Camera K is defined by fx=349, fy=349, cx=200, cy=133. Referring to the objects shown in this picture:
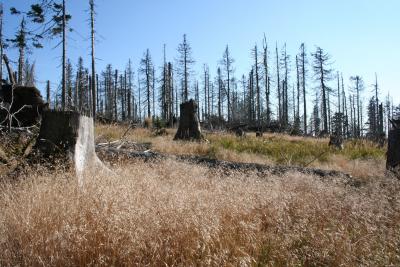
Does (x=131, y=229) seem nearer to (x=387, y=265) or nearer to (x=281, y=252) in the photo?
(x=281, y=252)

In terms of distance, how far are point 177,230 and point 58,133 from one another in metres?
3.37

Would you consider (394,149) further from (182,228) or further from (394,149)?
(182,228)

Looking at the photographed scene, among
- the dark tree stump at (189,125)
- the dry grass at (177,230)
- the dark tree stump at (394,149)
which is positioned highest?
the dark tree stump at (189,125)

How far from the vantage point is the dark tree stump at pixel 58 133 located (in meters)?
5.57

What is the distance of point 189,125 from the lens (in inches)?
638

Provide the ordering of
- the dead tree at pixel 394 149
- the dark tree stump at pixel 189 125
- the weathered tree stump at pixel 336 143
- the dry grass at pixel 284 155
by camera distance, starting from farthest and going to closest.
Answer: the weathered tree stump at pixel 336 143, the dark tree stump at pixel 189 125, the dry grass at pixel 284 155, the dead tree at pixel 394 149

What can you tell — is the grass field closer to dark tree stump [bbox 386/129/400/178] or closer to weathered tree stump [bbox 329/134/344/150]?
dark tree stump [bbox 386/129/400/178]

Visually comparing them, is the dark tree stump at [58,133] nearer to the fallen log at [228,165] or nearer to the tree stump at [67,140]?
the tree stump at [67,140]

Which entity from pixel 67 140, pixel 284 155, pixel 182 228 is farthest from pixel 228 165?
pixel 182 228

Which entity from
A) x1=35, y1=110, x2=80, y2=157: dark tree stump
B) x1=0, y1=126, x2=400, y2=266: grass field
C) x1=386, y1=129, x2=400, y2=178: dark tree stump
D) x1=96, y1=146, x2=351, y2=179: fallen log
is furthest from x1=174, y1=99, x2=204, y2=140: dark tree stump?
x1=0, y1=126, x2=400, y2=266: grass field

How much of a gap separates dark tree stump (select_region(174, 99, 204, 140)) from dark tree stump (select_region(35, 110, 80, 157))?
10.1 meters

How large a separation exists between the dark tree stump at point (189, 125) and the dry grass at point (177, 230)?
37.6 ft

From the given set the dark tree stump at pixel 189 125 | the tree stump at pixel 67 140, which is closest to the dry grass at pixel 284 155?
the dark tree stump at pixel 189 125

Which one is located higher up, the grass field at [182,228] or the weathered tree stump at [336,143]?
the weathered tree stump at [336,143]
